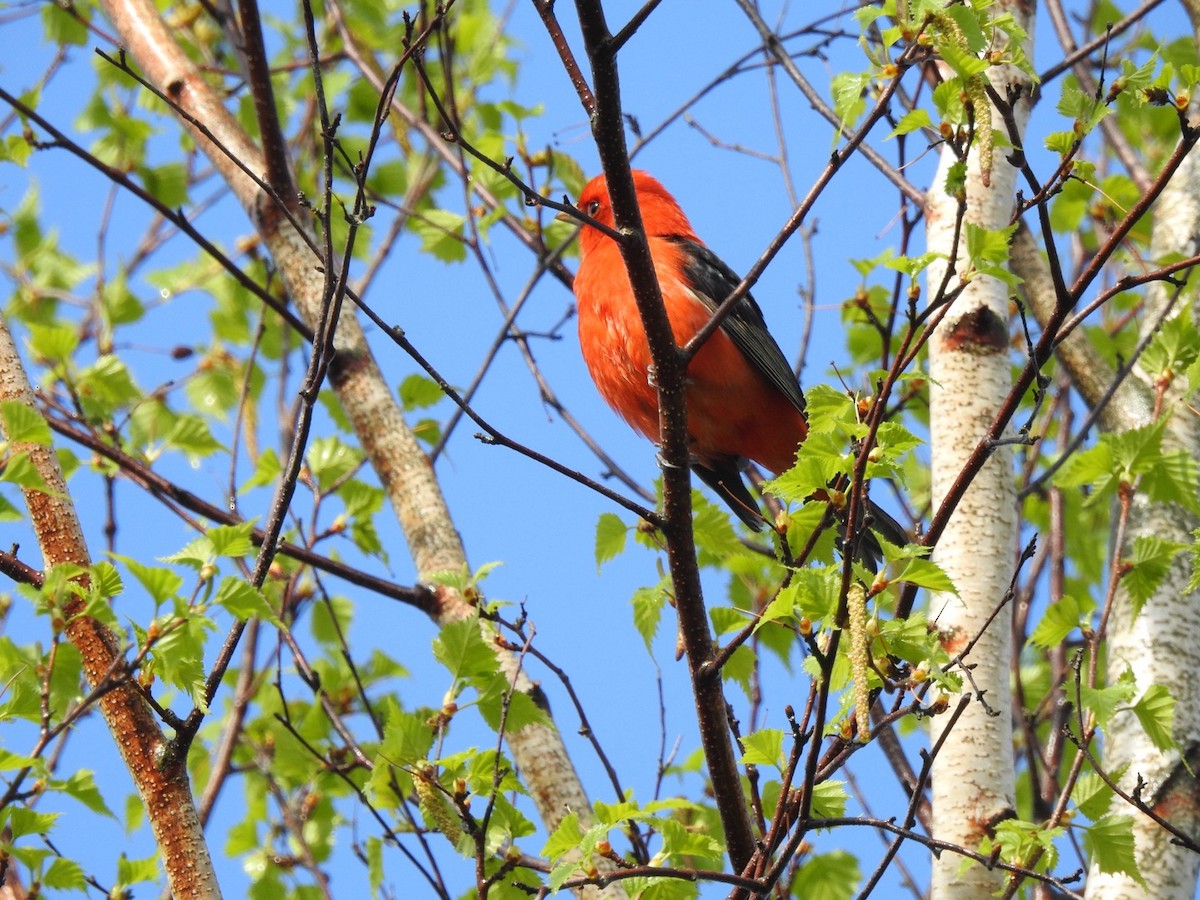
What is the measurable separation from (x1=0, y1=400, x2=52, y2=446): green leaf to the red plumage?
2482 mm

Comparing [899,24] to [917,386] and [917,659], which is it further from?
[917,386]

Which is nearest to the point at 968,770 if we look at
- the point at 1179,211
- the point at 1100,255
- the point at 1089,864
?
the point at 1089,864

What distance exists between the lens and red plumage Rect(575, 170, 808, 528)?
16.1 feet

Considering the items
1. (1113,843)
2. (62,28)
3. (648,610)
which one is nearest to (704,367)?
(648,610)

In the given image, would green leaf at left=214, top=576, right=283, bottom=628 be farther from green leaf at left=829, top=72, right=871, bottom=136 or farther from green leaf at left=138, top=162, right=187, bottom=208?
green leaf at left=138, top=162, right=187, bottom=208

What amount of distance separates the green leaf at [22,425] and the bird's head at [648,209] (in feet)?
10.4

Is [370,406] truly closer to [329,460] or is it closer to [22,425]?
[329,460]

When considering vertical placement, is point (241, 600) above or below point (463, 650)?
below

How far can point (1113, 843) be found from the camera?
315cm

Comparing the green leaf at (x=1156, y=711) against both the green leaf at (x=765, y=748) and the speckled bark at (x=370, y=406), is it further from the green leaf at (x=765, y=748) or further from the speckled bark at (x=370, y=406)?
the speckled bark at (x=370, y=406)

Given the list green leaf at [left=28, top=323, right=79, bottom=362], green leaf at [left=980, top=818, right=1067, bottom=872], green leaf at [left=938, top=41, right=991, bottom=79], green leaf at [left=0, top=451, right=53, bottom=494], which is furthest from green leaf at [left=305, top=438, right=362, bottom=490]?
green leaf at [left=938, top=41, right=991, bottom=79]

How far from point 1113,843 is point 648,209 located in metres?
3.61

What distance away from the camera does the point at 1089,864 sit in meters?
3.98

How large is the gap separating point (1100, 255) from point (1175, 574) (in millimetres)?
2450
